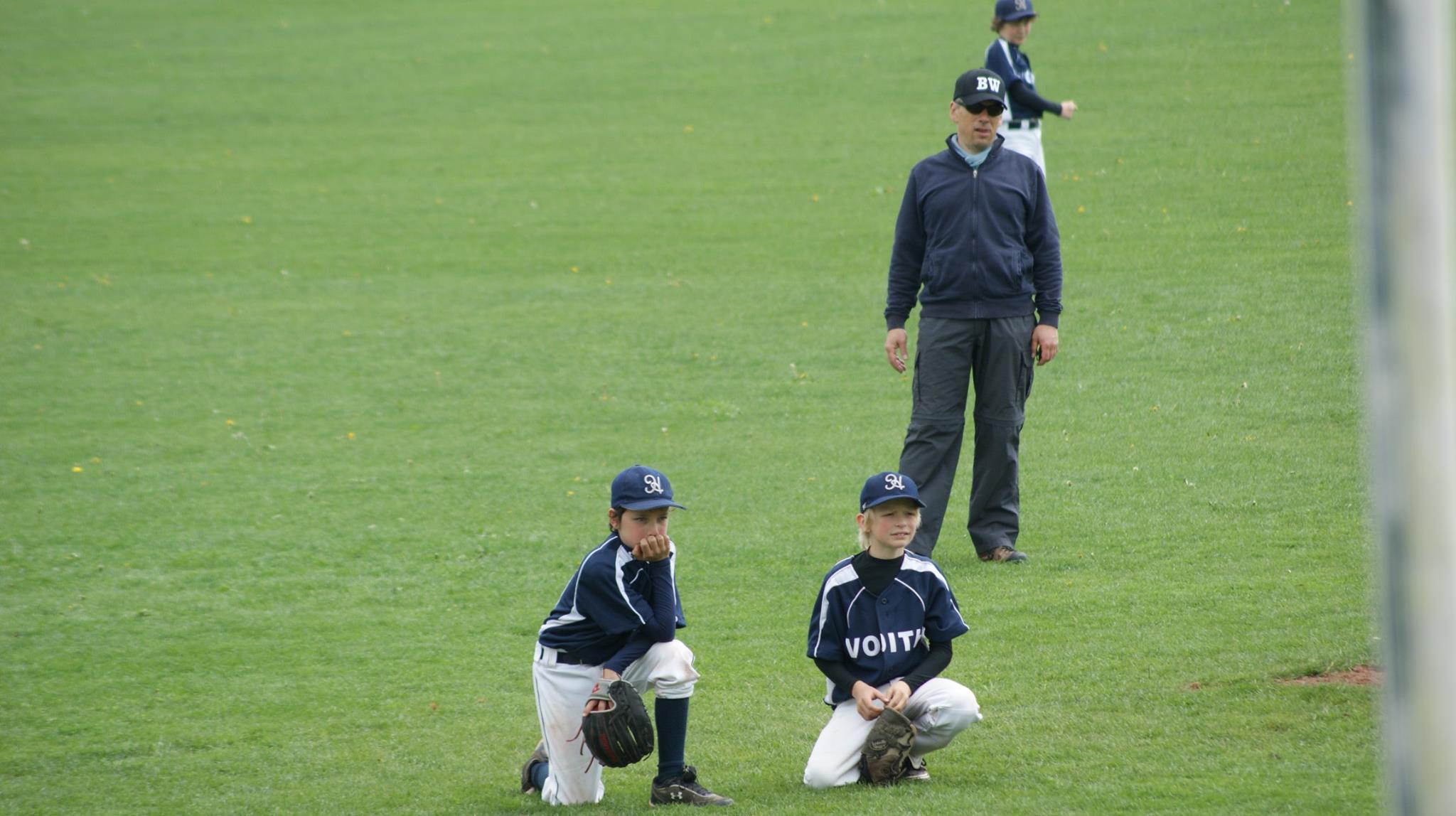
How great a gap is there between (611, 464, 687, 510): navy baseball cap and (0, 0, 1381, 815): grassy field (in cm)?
105

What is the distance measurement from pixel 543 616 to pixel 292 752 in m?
1.79

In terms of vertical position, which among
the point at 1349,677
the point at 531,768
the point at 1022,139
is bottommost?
the point at 531,768

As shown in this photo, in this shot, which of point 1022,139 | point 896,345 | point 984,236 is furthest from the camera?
point 1022,139

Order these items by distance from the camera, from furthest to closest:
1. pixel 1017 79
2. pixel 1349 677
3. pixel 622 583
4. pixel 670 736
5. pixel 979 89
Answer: pixel 1017 79 < pixel 979 89 < pixel 1349 677 < pixel 622 583 < pixel 670 736

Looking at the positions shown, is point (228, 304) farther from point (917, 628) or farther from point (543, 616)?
point (917, 628)

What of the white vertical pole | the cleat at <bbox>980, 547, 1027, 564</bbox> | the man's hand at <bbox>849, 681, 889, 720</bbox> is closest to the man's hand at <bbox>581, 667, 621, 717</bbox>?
the man's hand at <bbox>849, 681, 889, 720</bbox>

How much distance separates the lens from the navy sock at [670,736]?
5129 mm

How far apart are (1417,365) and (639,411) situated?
387 inches

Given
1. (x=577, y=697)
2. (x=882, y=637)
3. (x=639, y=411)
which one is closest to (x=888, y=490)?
(x=882, y=637)

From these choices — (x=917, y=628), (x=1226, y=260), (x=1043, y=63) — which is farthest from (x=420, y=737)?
(x=1043, y=63)

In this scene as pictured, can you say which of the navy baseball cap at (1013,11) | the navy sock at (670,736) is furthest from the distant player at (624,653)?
the navy baseball cap at (1013,11)

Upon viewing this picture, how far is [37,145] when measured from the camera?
22.8 metres

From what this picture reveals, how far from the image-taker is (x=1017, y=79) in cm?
1156

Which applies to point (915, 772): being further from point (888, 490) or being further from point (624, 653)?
point (624, 653)
